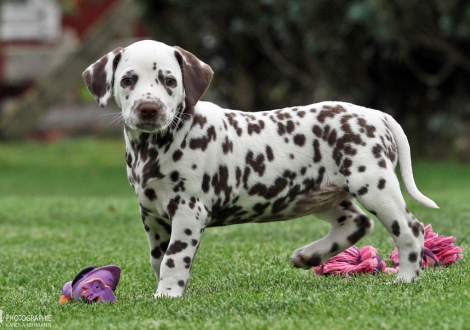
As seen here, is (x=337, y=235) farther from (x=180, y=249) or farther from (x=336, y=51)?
(x=336, y=51)

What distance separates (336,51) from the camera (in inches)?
562

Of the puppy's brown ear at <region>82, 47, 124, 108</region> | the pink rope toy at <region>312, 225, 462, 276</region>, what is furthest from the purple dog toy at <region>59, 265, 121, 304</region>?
the pink rope toy at <region>312, 225, 462, 276</region>

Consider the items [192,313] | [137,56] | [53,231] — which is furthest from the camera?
[53,231]

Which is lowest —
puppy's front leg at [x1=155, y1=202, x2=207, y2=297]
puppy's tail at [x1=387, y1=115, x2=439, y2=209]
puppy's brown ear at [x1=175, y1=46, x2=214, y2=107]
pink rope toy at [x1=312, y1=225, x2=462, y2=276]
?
pink rope toy at [x1=312, y1=225, x2=462, y2=276]

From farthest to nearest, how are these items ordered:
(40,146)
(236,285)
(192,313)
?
(40,146)
(236,285)
(192,313)

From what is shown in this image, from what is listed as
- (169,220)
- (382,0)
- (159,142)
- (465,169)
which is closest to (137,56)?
(159,142)

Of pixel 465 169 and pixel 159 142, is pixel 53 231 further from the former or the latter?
pixel 465 169

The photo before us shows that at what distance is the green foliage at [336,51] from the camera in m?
13.1

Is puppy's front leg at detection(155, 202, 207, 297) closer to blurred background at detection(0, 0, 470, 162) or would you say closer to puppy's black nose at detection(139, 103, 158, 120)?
puppy's black nose at detection(139, 103, 158, 120)

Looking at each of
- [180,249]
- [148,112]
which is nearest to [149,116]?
[148,112]

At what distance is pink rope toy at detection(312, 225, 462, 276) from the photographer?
5.48 meters

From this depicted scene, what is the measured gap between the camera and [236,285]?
519cm

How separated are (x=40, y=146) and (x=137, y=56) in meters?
15.0

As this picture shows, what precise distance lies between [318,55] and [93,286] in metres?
10.4
